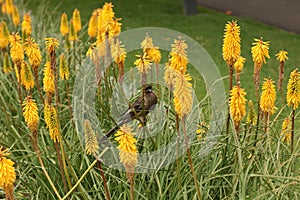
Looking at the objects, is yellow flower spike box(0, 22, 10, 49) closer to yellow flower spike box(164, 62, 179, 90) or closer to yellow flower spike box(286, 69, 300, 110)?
yellow flower spike box(164, 62, 179, 90)

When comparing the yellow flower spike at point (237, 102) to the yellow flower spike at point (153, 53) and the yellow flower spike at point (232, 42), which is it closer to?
the yellow flower spike at point (232, 42)

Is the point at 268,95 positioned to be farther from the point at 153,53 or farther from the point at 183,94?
the point at 153,53

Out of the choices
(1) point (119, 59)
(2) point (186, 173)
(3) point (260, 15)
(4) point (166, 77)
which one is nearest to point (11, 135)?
(1) point (119, 59)

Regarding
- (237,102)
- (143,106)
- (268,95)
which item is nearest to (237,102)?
(237,102)

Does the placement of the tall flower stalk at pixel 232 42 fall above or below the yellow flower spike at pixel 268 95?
above

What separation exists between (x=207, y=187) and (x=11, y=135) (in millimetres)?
1634

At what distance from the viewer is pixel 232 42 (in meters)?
2.45

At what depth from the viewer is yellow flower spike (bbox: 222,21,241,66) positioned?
2412 mm

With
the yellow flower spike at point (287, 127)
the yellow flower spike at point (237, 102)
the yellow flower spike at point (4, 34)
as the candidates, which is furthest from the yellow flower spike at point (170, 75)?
the yellow flower spike at point (4, 34)

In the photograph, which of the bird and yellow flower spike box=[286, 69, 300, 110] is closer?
yellow flower spike box=[286, 69, 300, 110]

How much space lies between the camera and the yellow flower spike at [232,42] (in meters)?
2.41

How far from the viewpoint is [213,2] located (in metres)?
10.3

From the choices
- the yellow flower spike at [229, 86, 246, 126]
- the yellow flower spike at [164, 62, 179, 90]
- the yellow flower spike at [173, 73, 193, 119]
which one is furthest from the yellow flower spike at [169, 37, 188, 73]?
the yellow flower spike at [229, 86, 246, 126]

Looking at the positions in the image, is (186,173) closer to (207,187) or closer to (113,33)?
(207,187)
